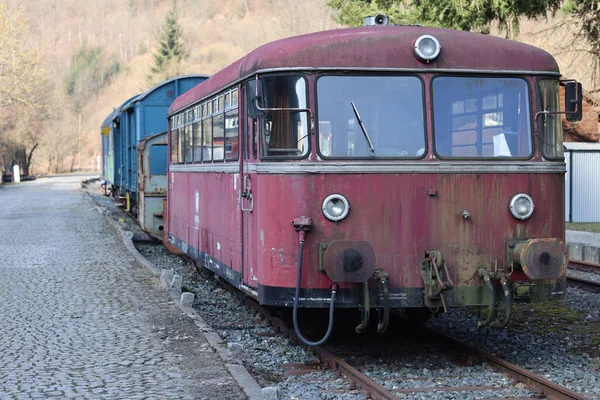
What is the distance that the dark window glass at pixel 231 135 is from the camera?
9.18 meters

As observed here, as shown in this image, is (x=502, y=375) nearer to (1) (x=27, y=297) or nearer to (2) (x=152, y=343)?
(2) (x=152, y=343)

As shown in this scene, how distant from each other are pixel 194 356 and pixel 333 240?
5.66ft

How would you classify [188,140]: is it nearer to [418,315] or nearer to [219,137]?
[219,137]

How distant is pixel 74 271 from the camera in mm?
14773

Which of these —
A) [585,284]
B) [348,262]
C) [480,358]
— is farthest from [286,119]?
[585,284]

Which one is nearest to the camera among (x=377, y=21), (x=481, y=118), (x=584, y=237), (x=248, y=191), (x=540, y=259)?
(x=540, y=259)

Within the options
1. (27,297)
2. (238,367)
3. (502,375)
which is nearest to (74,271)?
(27,297)

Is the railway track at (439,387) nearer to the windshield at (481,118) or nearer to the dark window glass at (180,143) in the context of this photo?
the windshield at (481,118)

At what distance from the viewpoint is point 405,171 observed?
7824mm

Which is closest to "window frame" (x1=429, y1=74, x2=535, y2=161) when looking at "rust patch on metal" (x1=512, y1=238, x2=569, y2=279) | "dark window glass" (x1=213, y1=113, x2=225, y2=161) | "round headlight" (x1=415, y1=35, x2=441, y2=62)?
"round headlight" (x1=415, y1=35, x2=441, y2=62)

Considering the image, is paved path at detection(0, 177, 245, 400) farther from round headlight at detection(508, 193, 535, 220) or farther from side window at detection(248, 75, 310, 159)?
round headlight at detection(508, 193, 535, 220)

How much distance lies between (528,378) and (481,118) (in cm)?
226

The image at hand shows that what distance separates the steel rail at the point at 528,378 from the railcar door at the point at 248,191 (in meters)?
2.14

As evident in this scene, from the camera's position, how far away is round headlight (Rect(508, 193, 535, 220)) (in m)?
7.99
